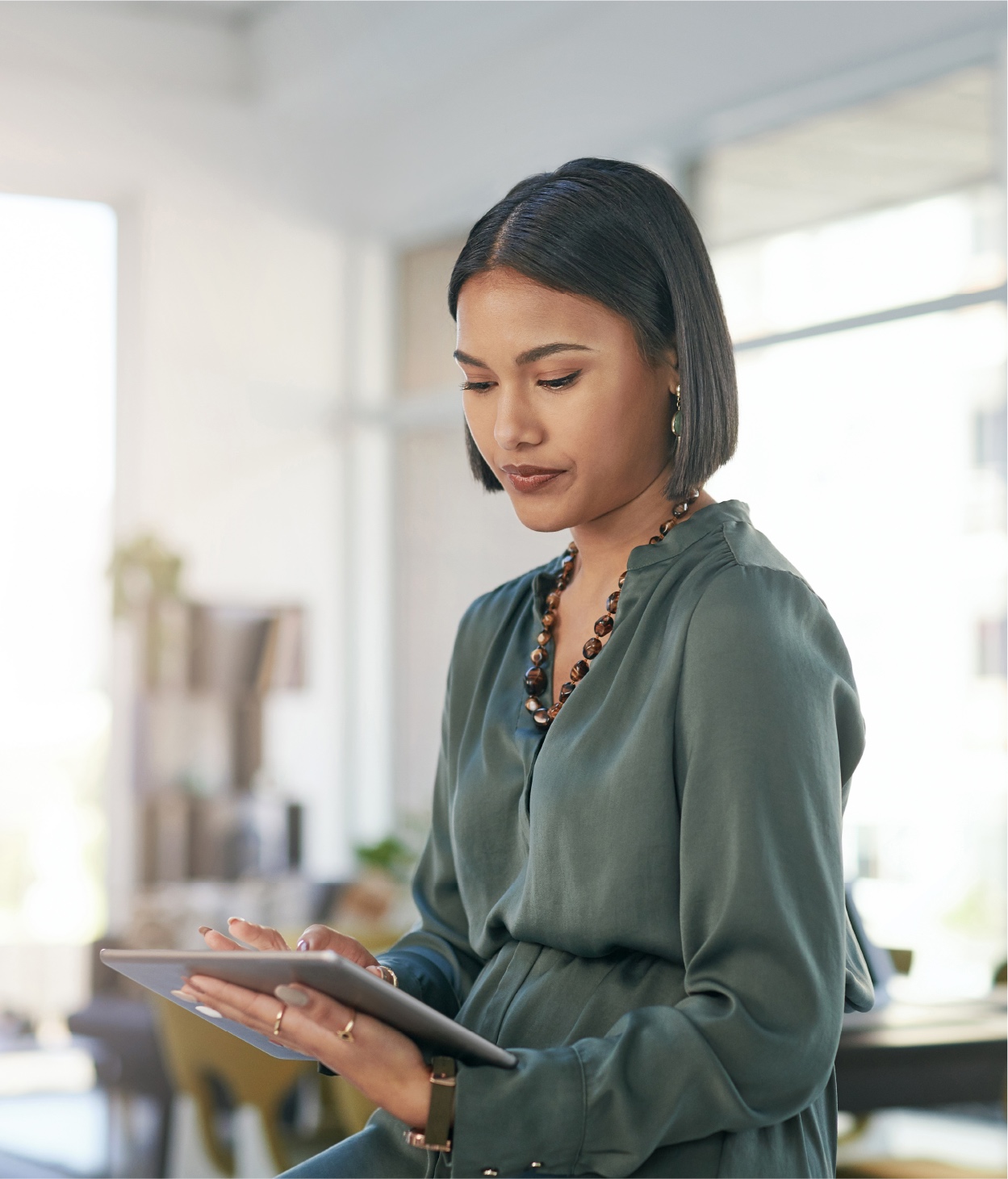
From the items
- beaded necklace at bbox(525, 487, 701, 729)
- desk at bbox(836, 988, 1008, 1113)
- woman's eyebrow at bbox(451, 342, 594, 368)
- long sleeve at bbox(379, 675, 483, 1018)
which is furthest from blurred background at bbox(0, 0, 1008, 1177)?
woman's eyebrow at bbox(451, 342, 594, 368)

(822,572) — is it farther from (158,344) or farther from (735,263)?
(158,344)

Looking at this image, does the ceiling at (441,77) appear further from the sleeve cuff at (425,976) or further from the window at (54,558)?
the sleeve cuff at (425,976)

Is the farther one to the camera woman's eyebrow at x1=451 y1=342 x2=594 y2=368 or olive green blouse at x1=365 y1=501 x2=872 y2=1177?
woman's eyebrow at x1=451 y1=342 x2=594 y2=368

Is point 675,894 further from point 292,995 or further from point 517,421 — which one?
point 517,421

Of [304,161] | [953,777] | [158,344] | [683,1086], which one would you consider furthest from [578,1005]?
[304,161]

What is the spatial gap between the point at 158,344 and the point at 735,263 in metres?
2.91

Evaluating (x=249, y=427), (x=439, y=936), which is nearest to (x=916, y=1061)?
(x=439, y=936)

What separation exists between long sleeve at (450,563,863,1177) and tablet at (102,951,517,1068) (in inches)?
Result: 1.4

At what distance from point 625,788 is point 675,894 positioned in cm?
10

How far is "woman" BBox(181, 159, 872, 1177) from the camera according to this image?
1149mm

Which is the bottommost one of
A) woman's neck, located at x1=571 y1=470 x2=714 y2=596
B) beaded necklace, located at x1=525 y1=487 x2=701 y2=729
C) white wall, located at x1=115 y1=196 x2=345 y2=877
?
beaded necklace, located at x1=525 y1=487 x2=701 y2=729

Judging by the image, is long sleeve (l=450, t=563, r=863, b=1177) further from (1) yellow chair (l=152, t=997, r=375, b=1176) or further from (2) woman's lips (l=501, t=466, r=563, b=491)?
(1) yellow chair (l=152, t=997, r=375, b=1176)

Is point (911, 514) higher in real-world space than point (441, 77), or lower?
lower

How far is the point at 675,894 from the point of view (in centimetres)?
123
